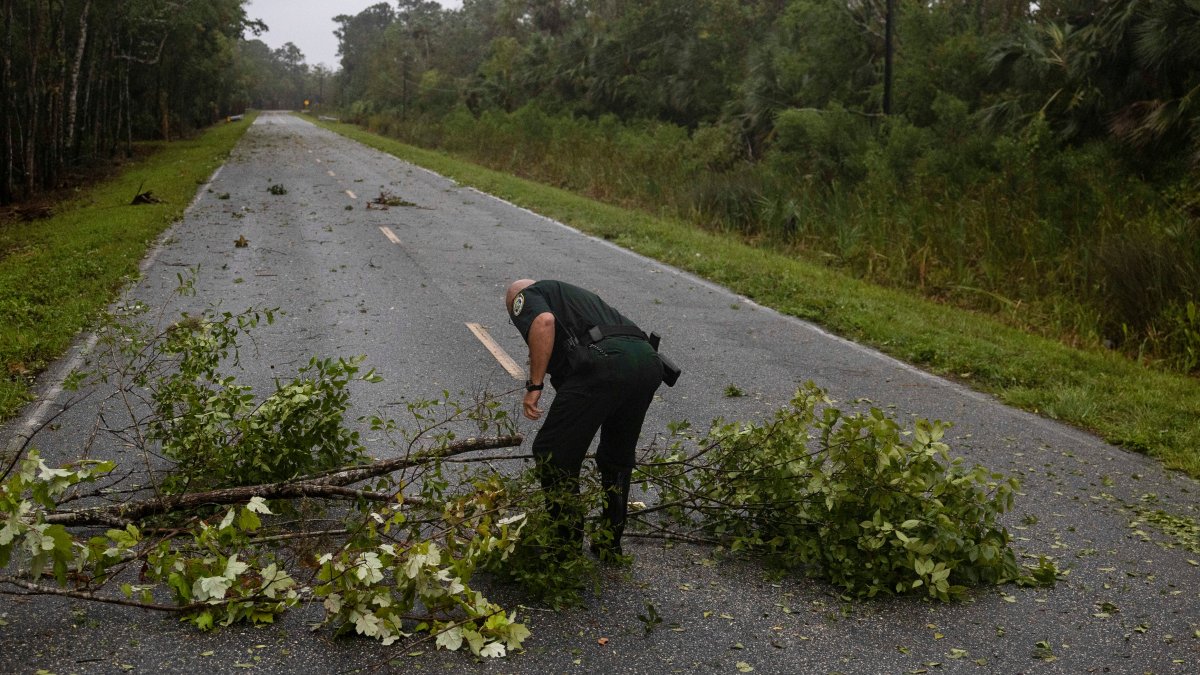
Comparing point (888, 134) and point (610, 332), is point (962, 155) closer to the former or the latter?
point (888, 134)

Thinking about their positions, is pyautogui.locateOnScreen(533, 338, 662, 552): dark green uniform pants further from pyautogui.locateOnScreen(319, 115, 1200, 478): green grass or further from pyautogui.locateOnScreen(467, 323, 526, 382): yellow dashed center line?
pyautogui.locateOnScreen(319, 115, 1200, 478): green grass

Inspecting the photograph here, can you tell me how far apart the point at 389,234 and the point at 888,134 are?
34.2ft

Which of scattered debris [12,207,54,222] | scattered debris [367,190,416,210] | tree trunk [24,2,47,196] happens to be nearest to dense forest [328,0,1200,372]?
scattered debris [367,190,416,210]

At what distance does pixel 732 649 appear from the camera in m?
4.29

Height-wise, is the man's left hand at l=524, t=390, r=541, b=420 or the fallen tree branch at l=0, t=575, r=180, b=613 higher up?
the man's left hand at l=524, t=390, r=541, b=420

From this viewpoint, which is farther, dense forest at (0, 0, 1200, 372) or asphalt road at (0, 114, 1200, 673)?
dense forest at (0, 0, 1200, 372)

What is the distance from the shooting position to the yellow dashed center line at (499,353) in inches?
345

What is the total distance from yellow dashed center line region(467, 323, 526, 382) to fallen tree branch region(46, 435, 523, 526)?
3313mm

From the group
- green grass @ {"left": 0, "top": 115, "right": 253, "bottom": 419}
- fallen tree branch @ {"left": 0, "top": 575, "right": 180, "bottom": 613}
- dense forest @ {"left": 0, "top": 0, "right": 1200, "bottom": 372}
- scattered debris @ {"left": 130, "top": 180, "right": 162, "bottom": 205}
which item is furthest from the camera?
scattered debris @ {"left": 130, "top": 180, "right": 162, "bottom": 205}

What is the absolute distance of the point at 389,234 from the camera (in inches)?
663

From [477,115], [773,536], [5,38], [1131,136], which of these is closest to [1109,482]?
[773,536]

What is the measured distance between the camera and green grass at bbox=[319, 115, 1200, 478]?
800 centimetres

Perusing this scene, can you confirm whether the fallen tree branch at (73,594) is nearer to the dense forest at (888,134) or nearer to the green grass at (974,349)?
the green grass at (974,349)

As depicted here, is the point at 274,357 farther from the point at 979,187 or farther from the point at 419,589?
the point at 979,187
